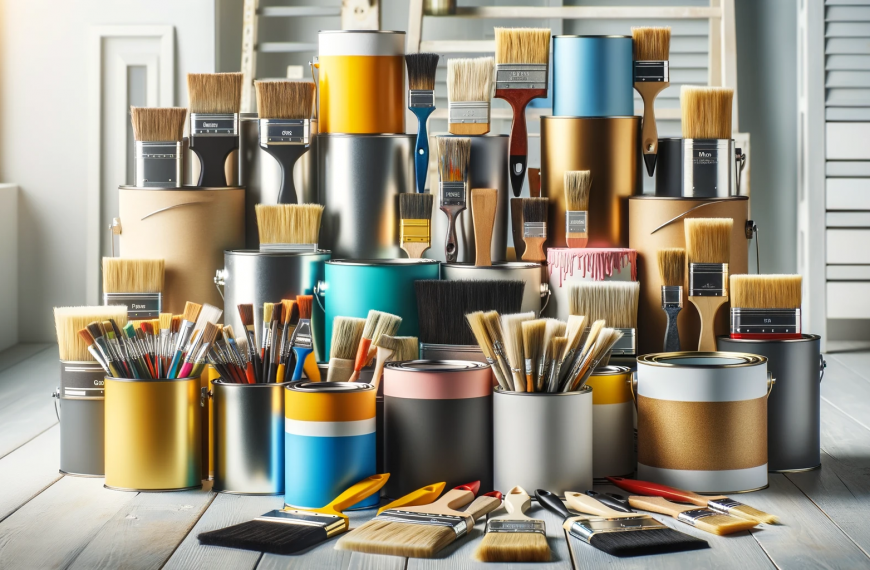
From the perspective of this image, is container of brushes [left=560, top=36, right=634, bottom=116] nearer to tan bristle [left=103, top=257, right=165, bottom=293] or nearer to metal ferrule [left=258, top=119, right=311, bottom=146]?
metal ferrule [left=258, top=119, right=311, bottom=146]

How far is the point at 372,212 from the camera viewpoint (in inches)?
87.0

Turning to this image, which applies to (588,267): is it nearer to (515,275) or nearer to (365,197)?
(515,275)

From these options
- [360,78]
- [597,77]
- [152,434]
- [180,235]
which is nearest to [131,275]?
[180,235]

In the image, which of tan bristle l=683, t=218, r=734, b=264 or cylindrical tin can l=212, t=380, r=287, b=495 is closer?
cylindrical tin can l=212, t=380, r=287, b=495

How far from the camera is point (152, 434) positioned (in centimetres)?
176

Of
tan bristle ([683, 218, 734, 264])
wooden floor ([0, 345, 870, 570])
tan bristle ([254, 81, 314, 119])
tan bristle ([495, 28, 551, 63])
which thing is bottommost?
wooden floor ([0, 345, 870, 570])

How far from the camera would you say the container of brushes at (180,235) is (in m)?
2.19

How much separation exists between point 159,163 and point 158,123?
0.28 ft

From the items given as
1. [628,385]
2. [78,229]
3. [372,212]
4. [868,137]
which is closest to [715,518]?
[628,385]

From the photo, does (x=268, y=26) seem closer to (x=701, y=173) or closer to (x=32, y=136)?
(x=32, y=136)

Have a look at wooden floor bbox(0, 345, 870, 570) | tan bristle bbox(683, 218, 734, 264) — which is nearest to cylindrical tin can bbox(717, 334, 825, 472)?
wooden floor bbox(0, 345, 870, 570)

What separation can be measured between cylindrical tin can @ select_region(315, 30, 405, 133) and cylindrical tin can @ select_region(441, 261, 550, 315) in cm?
39

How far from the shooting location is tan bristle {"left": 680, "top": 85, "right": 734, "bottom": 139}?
208 centimetres

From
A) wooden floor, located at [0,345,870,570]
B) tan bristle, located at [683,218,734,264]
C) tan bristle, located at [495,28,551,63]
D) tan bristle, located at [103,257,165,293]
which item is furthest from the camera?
tan bristle, located at [495,28,551,63]
